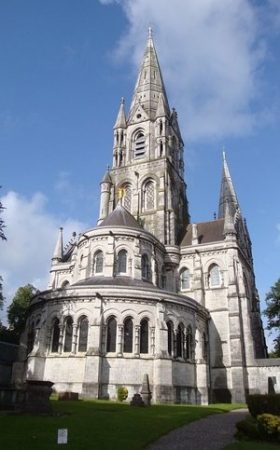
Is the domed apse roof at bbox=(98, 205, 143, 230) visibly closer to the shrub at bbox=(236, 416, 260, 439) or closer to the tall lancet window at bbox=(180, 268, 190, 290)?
the tall lancet window at bbox=(180, 268, 190, 290)

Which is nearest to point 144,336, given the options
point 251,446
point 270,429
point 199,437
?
point 199,437

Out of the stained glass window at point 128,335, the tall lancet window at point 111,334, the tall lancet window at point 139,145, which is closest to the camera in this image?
the tall lancet window at point 111,334

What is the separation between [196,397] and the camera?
112 feet

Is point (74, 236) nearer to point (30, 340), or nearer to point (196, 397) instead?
point (30, 340)

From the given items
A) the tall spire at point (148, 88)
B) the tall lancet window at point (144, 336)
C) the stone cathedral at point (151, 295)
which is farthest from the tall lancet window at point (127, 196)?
the tall lancet window at point (144, 336)

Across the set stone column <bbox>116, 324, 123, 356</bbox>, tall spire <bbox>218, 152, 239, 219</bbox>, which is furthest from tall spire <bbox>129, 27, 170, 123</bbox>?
stone column <bbox>116, 324, 123, 356</bbox>

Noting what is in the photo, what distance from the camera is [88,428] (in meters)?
15.6

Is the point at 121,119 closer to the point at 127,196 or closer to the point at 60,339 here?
the point at 127,196

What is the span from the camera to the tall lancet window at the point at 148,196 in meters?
53.3

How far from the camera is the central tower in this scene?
5202 centimetres

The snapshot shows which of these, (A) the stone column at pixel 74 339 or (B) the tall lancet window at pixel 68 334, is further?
(B) the tall lancet window at pixel 68 334

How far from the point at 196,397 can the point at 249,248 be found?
3040cm

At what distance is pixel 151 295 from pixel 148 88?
3970 centimetres

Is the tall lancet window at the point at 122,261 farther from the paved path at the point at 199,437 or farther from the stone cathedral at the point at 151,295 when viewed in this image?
the paved path at the point at 199,437
